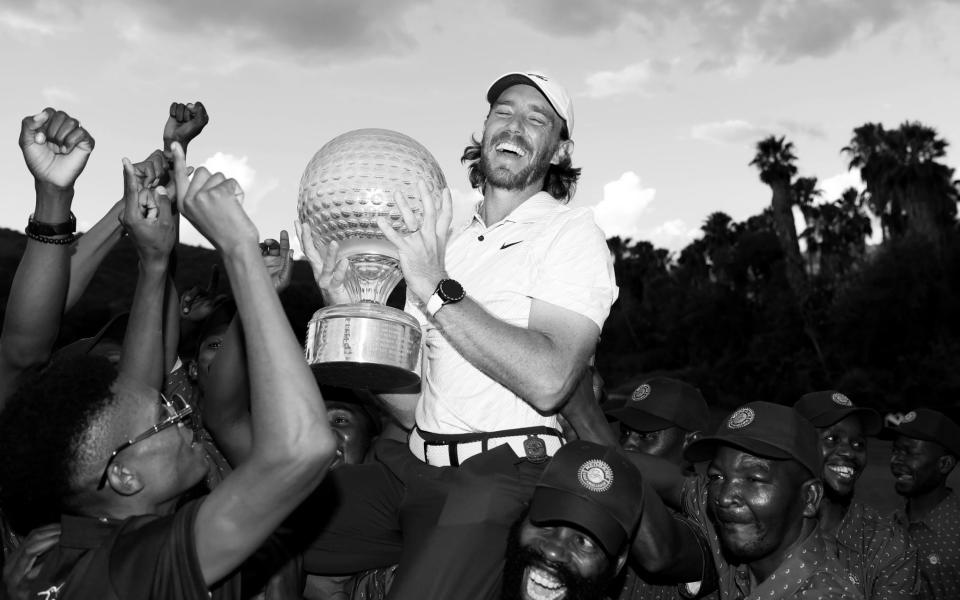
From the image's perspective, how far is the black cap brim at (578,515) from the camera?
10.5 feet

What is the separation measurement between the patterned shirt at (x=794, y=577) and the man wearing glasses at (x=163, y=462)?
6.71 ft

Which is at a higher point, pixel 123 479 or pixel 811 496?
pixel 123 479

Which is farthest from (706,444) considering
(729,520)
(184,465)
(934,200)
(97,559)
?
(934,200)

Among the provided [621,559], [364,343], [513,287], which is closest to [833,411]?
[621,559]

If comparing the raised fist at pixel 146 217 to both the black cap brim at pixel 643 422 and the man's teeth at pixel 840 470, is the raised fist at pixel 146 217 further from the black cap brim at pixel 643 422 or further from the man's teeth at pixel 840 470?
the man's teeth at pixel 840 470

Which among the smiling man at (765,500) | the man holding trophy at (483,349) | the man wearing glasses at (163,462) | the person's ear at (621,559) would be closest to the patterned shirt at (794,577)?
the smiling man at (765,500)

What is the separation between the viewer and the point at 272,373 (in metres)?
2.38

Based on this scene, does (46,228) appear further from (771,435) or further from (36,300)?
(771,435)

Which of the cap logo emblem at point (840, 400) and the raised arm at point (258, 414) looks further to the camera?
the cap logo emblem at point (840, 400)

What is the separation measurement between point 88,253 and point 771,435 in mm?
2984

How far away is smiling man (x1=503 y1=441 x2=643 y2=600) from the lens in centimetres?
320

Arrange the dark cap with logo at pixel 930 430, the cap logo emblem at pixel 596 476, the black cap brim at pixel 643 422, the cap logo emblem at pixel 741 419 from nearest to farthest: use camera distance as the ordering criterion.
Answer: the cap logo emblem at pixel 596 476 < the cap logo emblem at pixel 741 419 < the black cap brim at pixel 643 422 < the dark cap with logo at pixel 930 430

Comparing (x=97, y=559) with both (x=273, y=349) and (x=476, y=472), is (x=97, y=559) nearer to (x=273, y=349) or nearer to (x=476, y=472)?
(x=273, y=349)

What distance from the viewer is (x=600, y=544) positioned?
129 inches
